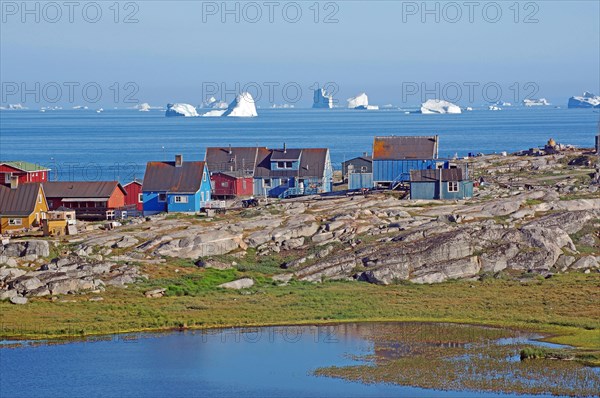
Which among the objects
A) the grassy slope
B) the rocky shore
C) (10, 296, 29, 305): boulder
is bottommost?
the grassy slope

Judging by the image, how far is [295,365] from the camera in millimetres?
48219

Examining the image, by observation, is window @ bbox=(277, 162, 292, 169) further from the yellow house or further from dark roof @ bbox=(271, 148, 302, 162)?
the yellow house

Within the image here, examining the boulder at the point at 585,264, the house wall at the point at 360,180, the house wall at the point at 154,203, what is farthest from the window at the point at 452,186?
the house wall at the point at 154,203


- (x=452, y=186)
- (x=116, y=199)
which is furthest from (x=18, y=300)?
(x=452, y=186)

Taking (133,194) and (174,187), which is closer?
(174,187)

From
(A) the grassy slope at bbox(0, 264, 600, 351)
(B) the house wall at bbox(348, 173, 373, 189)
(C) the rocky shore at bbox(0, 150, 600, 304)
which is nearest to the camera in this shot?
(A) the grassy slope at bbox(0, 264, 600, 351)

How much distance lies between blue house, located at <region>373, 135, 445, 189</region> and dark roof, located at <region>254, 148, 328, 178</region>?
4.60 meters

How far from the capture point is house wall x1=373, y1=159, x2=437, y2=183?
293 ft

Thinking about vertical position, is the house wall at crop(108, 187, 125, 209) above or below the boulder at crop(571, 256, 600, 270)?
above

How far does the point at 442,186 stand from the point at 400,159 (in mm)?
9199

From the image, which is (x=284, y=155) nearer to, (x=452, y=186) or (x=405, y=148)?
(x=405, y=148)

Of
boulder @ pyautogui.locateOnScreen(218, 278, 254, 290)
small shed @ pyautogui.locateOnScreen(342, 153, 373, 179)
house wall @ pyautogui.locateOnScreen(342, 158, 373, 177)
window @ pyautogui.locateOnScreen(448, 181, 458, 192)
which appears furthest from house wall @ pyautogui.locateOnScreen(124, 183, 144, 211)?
boulder @ pyautogui.locateOnScreen(218, 278, 254, 290)

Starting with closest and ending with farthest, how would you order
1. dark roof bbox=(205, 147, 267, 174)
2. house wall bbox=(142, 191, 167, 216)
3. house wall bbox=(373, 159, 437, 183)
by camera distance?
house wall bbox=(142, 191, 167, 216), house wall bbox=(373, 159, 437, 183), dark roof bbox=(205, 147, 267, 174)

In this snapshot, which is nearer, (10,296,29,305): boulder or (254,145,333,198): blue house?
(10,296,29,305): boulder
